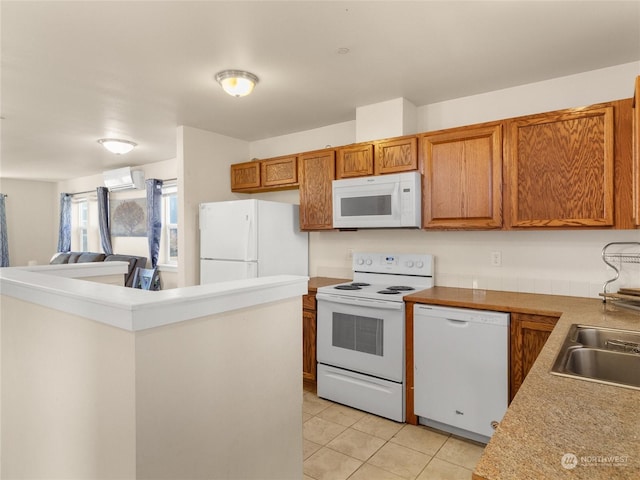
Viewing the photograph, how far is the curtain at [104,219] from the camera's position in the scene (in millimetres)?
6480

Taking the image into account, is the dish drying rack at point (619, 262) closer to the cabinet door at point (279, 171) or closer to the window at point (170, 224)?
the cabinet door at point (279, 171)

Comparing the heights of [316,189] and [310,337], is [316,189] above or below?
above

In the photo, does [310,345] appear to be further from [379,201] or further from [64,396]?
[64,396]

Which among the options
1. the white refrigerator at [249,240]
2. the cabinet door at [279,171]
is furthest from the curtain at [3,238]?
the cabinet door at [279,171]

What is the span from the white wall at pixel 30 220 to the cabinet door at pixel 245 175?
19.2 ft

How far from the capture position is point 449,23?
6.52 feet

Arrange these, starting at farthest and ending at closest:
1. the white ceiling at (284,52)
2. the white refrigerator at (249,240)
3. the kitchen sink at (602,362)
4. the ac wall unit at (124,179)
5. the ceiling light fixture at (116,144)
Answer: the ac wall unit at (124,179) → the ceiling light fixture at (116,144) → the white refrigerator at (249,240) → the white ceiling at (284,52) → the kitchen sink at (602,362)

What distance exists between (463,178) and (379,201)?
627mm

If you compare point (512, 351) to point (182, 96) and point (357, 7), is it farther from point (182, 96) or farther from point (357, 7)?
point (182, 96)

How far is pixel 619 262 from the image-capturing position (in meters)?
2.44

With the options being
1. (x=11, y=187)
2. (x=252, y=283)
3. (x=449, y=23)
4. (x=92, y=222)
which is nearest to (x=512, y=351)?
(x=252, y=283)

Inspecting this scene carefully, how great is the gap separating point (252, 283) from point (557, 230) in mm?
2112

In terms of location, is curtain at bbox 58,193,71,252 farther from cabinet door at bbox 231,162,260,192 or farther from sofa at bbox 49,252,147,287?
cabinet door at bbox 231,162,260,192

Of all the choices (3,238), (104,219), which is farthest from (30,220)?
(104,219)
